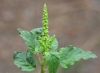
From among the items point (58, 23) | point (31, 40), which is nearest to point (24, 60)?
point (31, 40)

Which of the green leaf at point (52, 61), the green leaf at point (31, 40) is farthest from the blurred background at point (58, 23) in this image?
the green leaf at point (52, 61)

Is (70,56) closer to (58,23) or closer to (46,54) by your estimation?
(46,54)

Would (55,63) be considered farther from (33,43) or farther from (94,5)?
(94,5)

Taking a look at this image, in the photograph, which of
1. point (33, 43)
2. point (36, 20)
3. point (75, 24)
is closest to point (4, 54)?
point (36, 20)

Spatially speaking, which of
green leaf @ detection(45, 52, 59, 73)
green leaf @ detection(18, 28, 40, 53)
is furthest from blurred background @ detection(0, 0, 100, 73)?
green leaf @ detection(45, 52, 59, 73)

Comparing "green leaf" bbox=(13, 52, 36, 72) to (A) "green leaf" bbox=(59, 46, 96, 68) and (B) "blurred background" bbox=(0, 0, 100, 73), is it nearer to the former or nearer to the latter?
(A) "green leaf" bbox=(59, 46, 96, 68)

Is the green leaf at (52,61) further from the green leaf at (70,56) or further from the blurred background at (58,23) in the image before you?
the blurred background at (58,23)

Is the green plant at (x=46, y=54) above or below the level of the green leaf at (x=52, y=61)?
above
